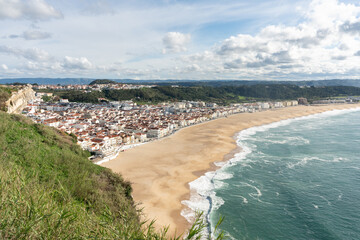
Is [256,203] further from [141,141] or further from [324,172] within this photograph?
[141,141]

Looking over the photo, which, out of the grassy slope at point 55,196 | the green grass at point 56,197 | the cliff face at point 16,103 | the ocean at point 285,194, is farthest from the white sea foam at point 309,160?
the cliff face at point 16,103

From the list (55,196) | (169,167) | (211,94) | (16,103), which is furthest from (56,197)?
(211,94)

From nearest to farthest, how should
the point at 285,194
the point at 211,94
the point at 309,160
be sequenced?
1. the point at 285,194
2. the point at 309,160
3. the point at 211,94

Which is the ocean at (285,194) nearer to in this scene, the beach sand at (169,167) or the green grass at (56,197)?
the beach sand at (169,167)

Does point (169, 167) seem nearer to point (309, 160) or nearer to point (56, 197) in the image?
point (309, 160)

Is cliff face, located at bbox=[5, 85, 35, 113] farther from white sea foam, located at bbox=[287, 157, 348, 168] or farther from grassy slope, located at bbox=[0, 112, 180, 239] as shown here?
white sea foam, located at bbox=[287, 157, 348, 168]

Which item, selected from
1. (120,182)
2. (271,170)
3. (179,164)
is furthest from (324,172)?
(120,182)
